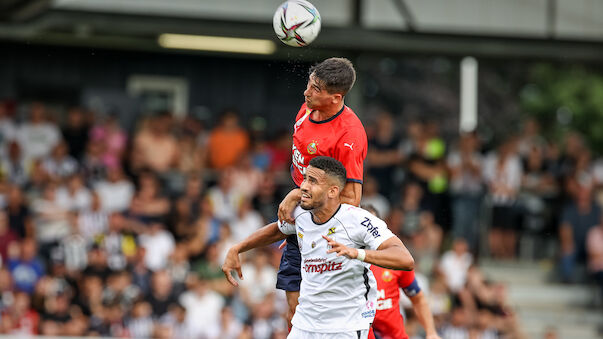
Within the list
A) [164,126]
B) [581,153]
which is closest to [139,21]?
[164,126]

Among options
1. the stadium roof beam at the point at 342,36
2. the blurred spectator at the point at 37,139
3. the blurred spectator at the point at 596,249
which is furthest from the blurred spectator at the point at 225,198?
the blurred spectator at the point at 596,249

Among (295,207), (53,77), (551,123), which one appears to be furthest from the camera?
(551,123)

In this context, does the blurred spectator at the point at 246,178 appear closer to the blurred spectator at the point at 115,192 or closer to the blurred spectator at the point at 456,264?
the blurred spectator at the point at 115,192

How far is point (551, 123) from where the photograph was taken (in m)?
31.7

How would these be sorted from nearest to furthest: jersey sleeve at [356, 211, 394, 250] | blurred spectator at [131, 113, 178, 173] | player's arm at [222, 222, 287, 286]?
1. jersey sleeve at [356, 211, 394, 250]
2. player's arm at [222, 222, 287, 286]
3. blurred spectator at [131, 113, 178, 173]

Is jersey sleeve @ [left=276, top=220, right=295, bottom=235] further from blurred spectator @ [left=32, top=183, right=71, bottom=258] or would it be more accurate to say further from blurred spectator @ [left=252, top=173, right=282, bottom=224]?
blurred spectator @ [left=252, top=173, right=282, bottom=224]

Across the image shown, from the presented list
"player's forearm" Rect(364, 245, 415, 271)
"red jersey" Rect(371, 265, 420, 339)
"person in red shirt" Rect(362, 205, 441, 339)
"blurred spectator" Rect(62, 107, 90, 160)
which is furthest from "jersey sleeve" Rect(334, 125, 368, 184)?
"blurred spectator" Rect(62, 107, 90, 160)

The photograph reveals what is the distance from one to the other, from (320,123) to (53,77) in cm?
1410

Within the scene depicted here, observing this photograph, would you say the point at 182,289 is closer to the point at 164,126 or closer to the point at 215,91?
the point at 164,126

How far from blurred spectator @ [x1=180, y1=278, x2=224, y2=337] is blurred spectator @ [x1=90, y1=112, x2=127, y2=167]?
3101 millimetres

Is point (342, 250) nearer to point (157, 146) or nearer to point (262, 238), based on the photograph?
point (262, 238)

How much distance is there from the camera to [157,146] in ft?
51.0

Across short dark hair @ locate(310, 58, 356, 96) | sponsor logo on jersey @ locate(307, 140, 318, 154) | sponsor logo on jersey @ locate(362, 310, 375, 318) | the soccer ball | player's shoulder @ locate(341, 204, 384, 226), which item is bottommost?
sponsor logo on jersey @ locate(362, 310, 375, 318)

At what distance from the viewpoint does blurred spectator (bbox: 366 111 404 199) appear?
15102 millimetres
